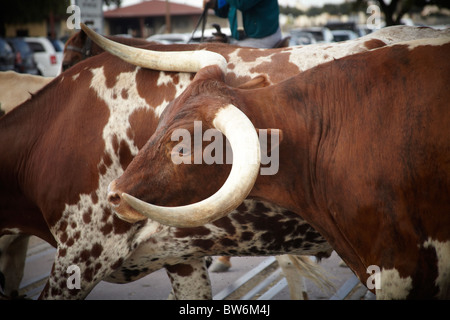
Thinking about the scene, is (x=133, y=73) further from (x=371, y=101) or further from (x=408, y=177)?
(x=408, y=177)

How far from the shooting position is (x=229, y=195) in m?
2.05

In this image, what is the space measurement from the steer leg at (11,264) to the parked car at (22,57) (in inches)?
585

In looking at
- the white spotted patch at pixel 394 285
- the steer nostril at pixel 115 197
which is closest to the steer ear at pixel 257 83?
the steer nostril at pixel 115 197

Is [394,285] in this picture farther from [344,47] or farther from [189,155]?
[344,47]

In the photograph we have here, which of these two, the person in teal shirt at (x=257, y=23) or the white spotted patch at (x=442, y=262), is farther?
the person in teal shirt at (x=257, y=23)

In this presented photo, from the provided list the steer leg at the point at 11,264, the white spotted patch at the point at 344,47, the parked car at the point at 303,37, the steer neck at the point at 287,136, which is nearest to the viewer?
the steer neck at the point at 287,136

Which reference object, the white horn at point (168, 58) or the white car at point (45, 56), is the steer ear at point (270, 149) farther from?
the white car at point (45, 56)

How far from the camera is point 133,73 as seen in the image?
3.19 meters

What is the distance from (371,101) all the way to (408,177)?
361 millimetres

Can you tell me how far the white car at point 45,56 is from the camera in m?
20.0

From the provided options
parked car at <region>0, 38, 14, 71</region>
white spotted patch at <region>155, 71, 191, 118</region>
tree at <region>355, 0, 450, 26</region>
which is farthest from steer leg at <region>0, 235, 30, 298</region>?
parked car at <region>0, 38, 14, 71</region>

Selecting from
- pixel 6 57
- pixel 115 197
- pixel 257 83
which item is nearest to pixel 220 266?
pixel 257 83

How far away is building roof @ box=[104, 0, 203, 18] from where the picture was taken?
29.9 m

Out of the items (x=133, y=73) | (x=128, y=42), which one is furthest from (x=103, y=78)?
A: (x=128, y=42)
